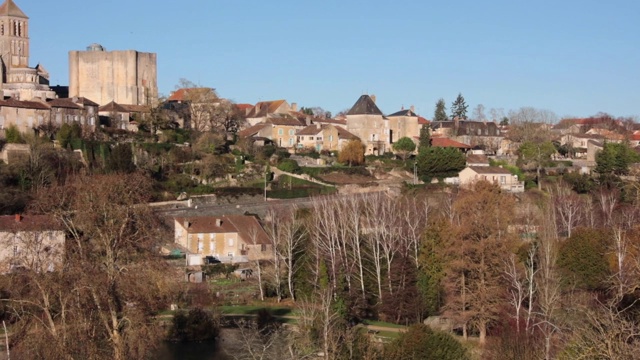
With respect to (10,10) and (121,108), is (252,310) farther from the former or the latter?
(10,10)

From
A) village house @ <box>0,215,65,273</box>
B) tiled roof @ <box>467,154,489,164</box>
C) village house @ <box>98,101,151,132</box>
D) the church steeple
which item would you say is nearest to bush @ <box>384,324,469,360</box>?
village house @ <box>0,215,65,273</box>

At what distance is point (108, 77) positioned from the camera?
210ft

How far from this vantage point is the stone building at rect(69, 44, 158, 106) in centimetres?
6378

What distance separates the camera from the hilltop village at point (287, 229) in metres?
23.5

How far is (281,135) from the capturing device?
65.6 m

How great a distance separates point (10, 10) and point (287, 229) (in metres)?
30.8

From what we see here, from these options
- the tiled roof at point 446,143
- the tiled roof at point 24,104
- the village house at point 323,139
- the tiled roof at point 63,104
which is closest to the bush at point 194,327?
the tiled roof at point 24,104

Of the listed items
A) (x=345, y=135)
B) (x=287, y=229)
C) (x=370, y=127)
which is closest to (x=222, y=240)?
(x=287, y=229)

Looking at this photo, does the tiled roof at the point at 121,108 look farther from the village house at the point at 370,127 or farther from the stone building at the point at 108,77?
the village house at the point at 370,127

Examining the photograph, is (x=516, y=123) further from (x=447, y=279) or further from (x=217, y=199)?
(x=447, y=279)

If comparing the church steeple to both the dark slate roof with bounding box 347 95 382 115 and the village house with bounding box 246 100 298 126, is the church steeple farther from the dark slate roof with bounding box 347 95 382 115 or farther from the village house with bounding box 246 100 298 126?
the dark slate roof with bounding box 347 95 382 115

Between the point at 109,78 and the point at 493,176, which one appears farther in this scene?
the point at 109,78

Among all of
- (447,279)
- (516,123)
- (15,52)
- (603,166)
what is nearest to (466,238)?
(447,279)

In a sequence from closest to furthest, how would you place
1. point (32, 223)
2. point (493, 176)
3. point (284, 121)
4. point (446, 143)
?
point (32, 223), point (493, 176), point (284, 121), point (446, 143)
